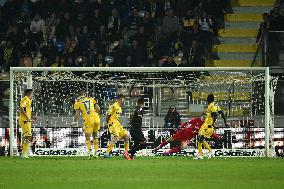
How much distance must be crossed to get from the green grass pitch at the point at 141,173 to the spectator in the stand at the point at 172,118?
2428 millimetres

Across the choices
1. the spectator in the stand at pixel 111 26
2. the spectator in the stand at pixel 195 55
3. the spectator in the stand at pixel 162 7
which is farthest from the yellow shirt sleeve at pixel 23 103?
the spectator in the stand at pixel 162 7

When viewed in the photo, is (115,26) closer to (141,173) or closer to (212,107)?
(212,107)

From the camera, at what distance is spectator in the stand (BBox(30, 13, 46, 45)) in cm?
3203

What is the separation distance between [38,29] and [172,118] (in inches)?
295

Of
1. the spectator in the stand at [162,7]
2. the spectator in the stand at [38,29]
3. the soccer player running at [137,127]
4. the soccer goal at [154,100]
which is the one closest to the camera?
the soccer player running at [137,127]

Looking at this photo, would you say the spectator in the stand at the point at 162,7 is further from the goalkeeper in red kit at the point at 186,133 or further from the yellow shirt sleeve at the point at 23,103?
the yellow shirt sleeve at the point at 23,103

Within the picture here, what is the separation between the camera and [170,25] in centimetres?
3145

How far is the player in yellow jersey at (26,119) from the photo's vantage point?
81.1ft

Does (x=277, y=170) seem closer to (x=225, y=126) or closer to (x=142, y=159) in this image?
(x=142, y=159)

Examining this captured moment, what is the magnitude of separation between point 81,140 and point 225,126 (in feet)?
12.8

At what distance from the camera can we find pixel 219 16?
3294cm

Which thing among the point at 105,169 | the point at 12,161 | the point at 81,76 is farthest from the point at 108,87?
the point at 105,169

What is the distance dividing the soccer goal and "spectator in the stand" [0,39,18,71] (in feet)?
12.4

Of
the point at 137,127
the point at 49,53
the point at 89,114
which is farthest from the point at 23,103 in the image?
the point at 49,53
